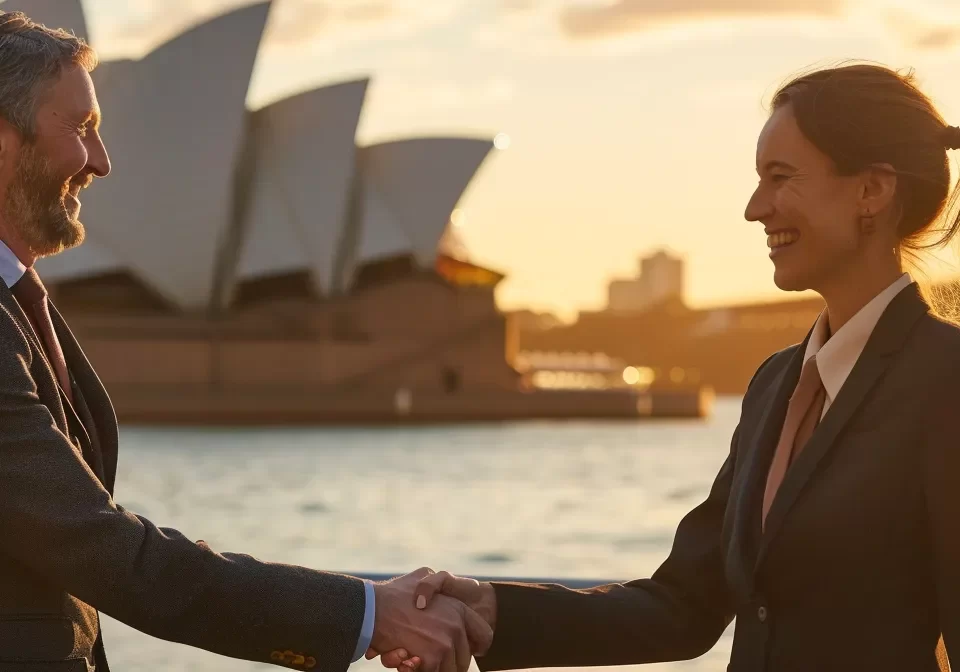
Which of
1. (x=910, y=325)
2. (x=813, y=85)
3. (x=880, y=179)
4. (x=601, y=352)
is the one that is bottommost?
(x=601, y=352)

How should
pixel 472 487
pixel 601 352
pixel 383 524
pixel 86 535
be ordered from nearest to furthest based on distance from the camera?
pixel 86 535
pixel 383 524
pixel 472 487
pixel 601 352

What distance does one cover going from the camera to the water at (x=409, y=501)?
10.6m

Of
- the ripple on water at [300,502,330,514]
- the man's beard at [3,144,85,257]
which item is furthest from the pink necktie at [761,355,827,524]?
the ripple on water at [300,502,330,514]

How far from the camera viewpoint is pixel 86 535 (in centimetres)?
141

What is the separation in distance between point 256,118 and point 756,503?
29.4 metres

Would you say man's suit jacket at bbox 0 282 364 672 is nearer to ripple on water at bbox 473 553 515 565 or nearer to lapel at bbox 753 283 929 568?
lapel at bbox 753 283 929 568

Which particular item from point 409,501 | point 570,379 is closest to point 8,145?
point 409,501

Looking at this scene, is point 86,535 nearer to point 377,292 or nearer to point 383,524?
point 383,524

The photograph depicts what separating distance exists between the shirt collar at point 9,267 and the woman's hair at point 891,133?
92cm

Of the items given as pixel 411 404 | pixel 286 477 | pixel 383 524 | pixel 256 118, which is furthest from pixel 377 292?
pixel 383 524

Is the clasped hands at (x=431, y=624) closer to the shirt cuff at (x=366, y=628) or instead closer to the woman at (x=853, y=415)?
the shirt cuff at (x=366, y=628)

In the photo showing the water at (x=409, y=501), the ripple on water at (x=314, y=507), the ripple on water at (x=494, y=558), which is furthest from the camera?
the ripple on water at (x=314, y=507)

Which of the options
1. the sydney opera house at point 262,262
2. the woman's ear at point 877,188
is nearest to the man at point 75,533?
the woman's ear at point 877,188

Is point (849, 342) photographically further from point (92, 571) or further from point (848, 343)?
point (92, 571)
